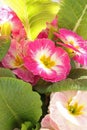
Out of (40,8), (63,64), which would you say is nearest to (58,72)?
(63,64)

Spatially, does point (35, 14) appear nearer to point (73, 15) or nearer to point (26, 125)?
point (73, 15)

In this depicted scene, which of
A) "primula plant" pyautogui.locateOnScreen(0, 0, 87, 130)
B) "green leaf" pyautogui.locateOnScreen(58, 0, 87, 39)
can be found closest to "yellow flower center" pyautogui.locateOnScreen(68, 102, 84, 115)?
"primula plant" pyautogui.locateOnScreen(0, 0, 87, 130)

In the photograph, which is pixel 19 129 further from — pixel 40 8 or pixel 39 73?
pixel 40 8

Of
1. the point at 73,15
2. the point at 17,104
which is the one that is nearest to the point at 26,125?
the point at 17,104

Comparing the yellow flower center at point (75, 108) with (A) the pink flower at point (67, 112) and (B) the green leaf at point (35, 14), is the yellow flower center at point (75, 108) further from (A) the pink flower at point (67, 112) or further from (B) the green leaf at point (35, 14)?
(B) the green leaf at point (35, 14)

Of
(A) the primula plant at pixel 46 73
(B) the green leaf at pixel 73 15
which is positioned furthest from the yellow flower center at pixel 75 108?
(B) the green leaf at pixel 73 15

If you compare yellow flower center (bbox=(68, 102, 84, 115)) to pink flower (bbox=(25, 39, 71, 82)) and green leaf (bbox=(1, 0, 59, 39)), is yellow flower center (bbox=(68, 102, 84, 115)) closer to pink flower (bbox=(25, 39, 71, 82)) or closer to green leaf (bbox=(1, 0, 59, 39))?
pink flower (bbox=(25, 39, 71, 82))
